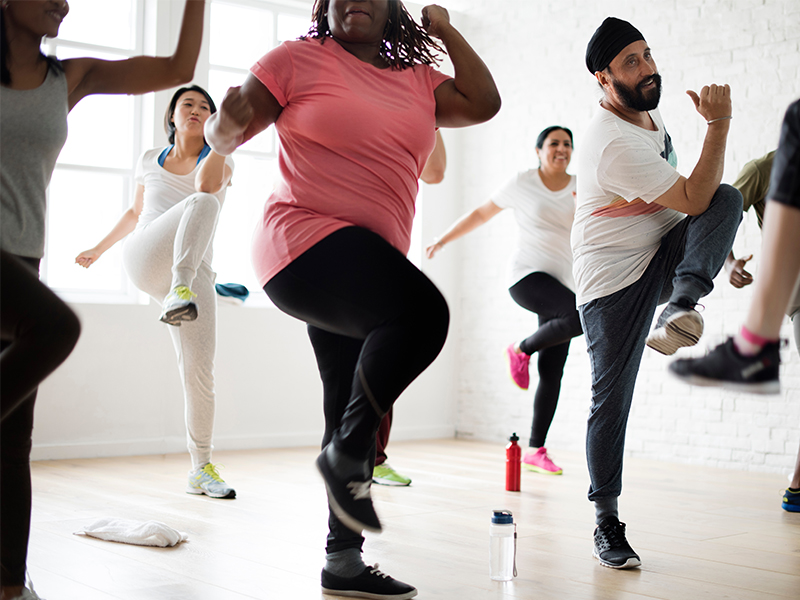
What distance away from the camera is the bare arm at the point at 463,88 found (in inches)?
81.9

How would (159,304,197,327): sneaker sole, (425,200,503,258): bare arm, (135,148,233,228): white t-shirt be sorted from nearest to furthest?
(159,304,197,327): sneaker sole → (135,148,233,228): white t-shirt → (425,200,503,258): bare arm

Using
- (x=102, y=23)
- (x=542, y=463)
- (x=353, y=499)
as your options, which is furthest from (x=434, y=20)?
(x=102, y=23)

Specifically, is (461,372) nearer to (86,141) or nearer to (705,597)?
(86,141)

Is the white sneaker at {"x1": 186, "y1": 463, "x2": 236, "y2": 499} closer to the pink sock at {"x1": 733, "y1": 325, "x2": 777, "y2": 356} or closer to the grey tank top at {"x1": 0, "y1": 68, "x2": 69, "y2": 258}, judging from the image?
the grey tank top at {"x1": 0, "y1": 68, "x2": 69, "y2": 258}

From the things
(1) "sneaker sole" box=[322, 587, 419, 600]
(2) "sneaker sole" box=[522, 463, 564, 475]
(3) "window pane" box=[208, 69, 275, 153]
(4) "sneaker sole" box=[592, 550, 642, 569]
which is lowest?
(2) "sneaker sole" box=[522, 463, 564, 475]

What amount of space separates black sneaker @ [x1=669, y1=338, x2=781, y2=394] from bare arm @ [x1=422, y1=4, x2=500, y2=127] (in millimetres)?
836

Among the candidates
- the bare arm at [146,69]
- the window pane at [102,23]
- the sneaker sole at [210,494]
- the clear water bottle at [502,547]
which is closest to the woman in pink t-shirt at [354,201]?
the bare arm at [146,69]

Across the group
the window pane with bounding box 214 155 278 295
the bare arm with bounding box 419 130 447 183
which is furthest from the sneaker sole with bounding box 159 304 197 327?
the window pane with bounding box 214 155 278 295

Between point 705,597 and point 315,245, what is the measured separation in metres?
A: 1.36

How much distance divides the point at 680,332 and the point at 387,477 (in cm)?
236

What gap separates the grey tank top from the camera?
5.76ft

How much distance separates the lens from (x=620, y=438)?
250cm

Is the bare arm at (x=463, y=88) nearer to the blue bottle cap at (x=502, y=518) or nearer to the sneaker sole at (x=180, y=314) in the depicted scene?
the blue bottle cap at (x=502, y=518)

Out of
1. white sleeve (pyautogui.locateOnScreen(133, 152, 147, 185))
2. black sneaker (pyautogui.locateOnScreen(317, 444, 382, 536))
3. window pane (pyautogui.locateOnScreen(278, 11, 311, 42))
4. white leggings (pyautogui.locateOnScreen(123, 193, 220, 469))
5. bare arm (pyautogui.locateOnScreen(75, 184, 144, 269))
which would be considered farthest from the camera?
window pane (pyautogui.locateOnScreen(278, 11, 311, 42))
